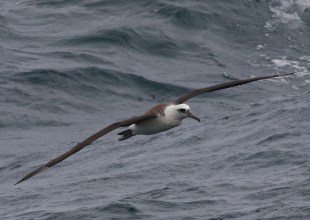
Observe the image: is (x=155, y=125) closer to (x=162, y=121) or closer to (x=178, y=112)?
(x=162, y=121)

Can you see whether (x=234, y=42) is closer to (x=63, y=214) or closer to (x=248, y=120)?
(x=248, y=120)

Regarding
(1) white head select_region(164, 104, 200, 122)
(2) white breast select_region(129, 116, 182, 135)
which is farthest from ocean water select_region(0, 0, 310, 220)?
(1) white head select_region(164, 104, 200, 122)

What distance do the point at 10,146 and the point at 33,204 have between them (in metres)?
4.33

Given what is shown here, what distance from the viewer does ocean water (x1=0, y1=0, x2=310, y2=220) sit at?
57.8 ft

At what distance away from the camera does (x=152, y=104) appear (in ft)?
81.2

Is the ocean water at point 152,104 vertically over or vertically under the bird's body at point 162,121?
under

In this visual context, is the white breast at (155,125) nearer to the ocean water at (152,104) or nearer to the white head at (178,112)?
the white head at (178,112)

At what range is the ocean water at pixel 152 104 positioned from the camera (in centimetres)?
1762

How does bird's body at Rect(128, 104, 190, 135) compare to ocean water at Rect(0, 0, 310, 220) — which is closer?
bird's body at Rect(128, 104, 190, 135)

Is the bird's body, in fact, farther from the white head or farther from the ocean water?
the ocean water

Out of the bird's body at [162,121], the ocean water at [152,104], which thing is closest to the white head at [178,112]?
the bird's body at [162,121]

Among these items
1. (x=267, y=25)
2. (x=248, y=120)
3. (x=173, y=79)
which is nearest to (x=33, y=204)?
(x=248, y=120)

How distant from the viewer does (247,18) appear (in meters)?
29.5

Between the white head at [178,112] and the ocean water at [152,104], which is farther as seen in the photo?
the ocean water at [152,104]
